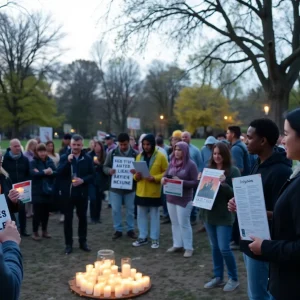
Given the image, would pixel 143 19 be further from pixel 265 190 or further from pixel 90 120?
pixel 90 120

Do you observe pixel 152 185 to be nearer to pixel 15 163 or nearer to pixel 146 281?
pixel 146 281

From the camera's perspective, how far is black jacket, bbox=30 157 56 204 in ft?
25.8

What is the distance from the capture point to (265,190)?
10.7 feet

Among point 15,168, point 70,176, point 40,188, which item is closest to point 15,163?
point 15,168

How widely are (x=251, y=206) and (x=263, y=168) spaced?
25.3 inches

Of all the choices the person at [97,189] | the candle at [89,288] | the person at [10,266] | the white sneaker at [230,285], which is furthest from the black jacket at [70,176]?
the person at [10,266]

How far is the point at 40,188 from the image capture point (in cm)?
795

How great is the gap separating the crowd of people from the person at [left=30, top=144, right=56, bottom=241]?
20mm

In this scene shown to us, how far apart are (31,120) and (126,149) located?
40080 mm

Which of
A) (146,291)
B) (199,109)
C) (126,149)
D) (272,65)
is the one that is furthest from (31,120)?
(146,291)

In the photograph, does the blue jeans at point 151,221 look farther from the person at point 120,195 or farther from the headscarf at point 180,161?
the headscarf at point 180,161

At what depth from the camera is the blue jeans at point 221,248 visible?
488 centimetres

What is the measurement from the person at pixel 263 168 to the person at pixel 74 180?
13.0 feet

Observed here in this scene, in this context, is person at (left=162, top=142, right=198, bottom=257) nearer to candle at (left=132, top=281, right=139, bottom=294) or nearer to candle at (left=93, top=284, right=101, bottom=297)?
candle at (left=132, top=281, right=139, bottom=294)
